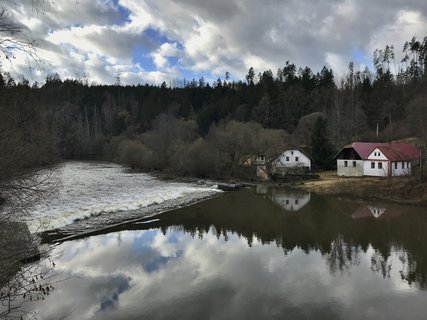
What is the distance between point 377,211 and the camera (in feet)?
95.3

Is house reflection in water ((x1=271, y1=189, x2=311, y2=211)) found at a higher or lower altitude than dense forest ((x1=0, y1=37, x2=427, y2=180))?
lower

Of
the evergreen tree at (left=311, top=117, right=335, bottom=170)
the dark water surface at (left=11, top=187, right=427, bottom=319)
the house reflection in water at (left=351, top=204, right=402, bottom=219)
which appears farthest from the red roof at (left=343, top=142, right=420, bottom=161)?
the dark water surface at (left=11, top=187, right=427, bottom=319)

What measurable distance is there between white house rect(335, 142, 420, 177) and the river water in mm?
16841

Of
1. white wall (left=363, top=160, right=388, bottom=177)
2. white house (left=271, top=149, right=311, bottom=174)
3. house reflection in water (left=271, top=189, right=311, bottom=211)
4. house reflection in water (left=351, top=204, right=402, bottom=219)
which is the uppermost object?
white house (left=271, top=149, right=311, bottom=174)

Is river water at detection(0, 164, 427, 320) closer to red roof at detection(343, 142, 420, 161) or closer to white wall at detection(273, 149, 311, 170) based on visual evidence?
red roof at detection(343, 142, 420, 161)

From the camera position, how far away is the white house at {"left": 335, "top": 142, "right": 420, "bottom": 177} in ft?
144

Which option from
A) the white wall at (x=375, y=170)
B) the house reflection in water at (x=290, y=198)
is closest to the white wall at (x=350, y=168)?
the white wall at (x=375, y=170)

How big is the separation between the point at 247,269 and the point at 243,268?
0.21m

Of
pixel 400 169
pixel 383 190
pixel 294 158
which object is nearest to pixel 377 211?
pixel 383 190

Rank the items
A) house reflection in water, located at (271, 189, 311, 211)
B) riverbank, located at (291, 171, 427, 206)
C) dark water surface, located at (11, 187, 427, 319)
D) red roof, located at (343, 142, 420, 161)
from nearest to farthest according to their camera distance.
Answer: dark water surface, located at (11, 187, 427, 319) < house reflection in water, located at (271, 189, 311, 211) < riverbank, located at (291, 171, 427, 206) < red roof, located at (343, 142, 420, 161)

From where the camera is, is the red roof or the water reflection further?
the red roof

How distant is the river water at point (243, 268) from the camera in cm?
1245

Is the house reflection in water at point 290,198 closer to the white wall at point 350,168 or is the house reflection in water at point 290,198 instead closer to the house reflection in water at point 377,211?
the house reflection in water at point 377,211

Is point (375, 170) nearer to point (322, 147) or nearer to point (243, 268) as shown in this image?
point (322, 147)
